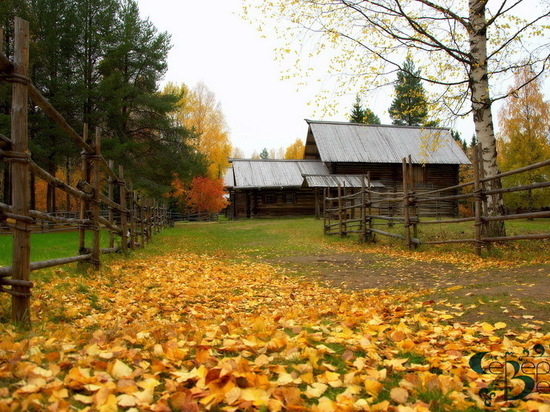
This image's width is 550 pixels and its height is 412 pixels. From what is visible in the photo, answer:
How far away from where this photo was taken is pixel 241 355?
8.21 feet

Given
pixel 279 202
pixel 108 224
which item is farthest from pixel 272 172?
pixel 108 224

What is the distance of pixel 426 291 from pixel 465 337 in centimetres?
207

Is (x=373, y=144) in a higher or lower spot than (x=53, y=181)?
higher

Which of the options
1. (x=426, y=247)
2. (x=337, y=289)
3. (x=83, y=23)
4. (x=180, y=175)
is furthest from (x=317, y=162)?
(x=337, y=289)

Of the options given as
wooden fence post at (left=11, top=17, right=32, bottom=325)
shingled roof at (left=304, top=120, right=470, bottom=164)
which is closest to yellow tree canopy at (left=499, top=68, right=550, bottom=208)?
shingled roof at (left=304, top=120, right=470, bottom=164)

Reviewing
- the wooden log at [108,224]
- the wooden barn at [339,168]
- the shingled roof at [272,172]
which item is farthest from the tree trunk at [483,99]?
the shingled roof at [272,172]

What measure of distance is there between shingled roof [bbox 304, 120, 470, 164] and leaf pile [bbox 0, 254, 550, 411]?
27.1m

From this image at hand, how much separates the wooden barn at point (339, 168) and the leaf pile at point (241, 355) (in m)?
25.8

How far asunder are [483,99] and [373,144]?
76.4 ft

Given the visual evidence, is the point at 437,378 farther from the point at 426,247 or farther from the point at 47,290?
the point at 426,247

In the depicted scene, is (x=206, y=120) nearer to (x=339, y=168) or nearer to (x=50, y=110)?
(x=339, y=168)

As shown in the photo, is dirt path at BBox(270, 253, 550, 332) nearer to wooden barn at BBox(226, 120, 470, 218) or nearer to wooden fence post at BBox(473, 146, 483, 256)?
wooden fence post at BBox(473, 146, 483, 256)

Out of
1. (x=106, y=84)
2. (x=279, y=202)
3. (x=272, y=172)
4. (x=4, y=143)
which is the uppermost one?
(x=106, y=84)

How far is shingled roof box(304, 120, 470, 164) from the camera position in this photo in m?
31.0
